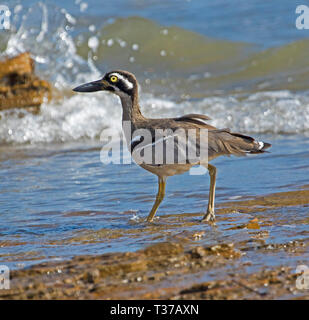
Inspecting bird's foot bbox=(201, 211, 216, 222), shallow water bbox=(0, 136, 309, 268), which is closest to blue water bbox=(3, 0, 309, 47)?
shallow water bbox=(0, 136, 309, 268)

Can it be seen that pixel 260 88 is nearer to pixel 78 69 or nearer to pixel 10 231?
pixel 78 69

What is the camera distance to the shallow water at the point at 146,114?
6234 mm

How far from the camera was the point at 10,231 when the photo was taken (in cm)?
638

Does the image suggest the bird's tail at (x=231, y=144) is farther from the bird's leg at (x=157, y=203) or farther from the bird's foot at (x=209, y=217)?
the bird's leg at (x=157, y=203)

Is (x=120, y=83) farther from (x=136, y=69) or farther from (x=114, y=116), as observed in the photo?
(x=136, y=69)

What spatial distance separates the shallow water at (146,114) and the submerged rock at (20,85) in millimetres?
230

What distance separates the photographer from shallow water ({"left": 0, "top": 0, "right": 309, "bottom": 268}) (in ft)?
20.5

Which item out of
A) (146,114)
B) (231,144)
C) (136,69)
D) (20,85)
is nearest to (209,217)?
(231,144)

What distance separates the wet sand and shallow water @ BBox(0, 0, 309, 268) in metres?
0.20

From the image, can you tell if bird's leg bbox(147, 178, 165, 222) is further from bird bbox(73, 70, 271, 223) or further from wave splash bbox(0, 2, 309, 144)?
wave splash bbox(0, 2, 309, 144)

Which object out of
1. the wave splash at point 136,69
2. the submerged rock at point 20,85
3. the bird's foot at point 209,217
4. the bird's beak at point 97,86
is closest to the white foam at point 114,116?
the wave splash at point 136,69

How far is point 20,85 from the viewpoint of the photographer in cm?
1260
